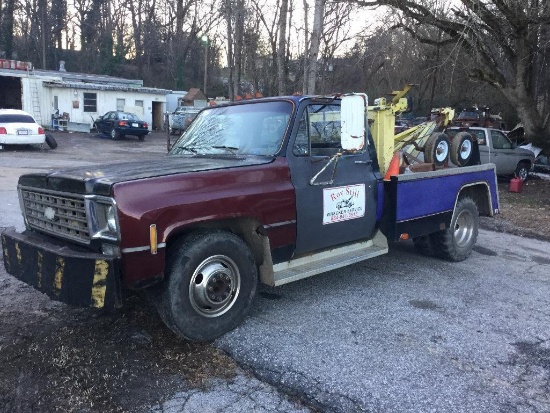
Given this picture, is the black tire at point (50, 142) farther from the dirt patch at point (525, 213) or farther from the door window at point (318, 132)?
the door window at point (318, 132)

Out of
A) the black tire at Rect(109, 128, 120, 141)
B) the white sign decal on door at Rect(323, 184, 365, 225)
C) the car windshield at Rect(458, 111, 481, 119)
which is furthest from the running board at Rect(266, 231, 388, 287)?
the car windshield at Rect(458, 111, 481, 119)

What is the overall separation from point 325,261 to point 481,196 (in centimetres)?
332

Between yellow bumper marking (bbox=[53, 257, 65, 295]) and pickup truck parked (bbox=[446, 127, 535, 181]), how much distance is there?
12846mm

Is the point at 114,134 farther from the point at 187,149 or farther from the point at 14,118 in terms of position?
the point at 187,149

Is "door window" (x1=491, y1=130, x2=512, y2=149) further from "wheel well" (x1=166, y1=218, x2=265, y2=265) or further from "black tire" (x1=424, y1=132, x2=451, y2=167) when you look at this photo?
"wheel well" (x1=166, y1=218, x2=265, y2=265)

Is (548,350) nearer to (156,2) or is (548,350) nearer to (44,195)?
(44,195)

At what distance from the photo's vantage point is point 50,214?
13.0 ft

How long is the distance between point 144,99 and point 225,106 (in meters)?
30.0

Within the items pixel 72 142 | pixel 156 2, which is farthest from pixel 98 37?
pixel 72 142

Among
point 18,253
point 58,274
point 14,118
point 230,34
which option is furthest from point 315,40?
point 14,118

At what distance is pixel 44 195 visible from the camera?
404cm

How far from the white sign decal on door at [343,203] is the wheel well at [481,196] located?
246cm

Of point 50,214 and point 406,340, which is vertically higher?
point 50,214

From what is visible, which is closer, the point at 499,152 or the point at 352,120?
the point at 352,120
